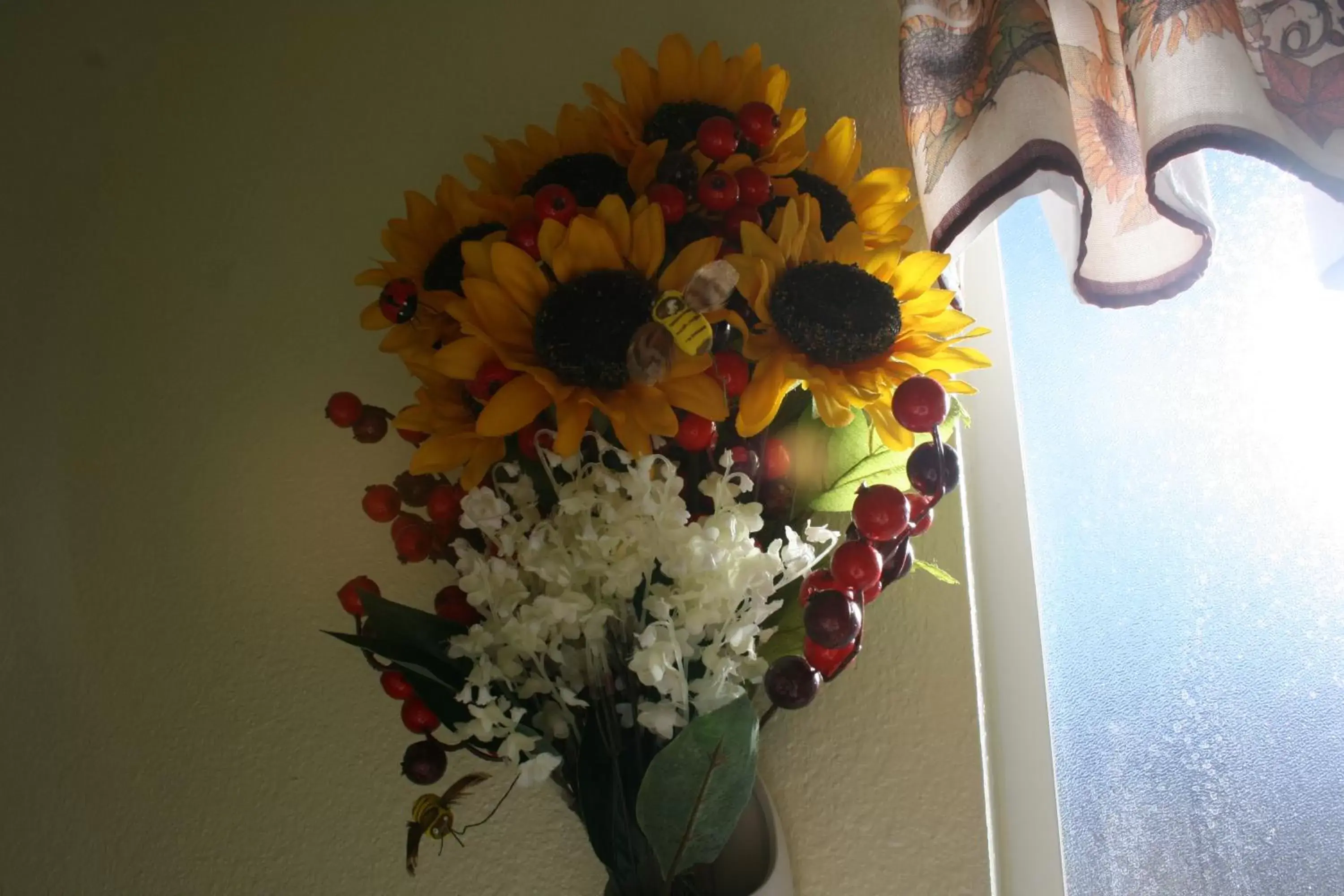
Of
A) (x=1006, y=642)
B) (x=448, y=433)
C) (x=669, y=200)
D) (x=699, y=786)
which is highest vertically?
(x=669, y=200)

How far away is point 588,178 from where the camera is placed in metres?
0.67

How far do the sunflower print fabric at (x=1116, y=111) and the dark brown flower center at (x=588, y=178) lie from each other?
0.21m

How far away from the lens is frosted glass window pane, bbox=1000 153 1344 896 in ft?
2.51

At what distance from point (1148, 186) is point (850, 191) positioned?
200mm

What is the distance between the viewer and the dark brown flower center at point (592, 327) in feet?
1.83

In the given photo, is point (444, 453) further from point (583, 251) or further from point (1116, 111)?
point (1116, 111)

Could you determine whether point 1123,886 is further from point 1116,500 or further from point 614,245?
point 614,245

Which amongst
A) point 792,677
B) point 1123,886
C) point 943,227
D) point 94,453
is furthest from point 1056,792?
point 94,453

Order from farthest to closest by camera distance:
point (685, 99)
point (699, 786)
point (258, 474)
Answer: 1. point (258, 474)
2. point (685, 99)
3. point (699, 786)

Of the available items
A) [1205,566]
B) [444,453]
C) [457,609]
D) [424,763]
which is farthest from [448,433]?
[1205,566]

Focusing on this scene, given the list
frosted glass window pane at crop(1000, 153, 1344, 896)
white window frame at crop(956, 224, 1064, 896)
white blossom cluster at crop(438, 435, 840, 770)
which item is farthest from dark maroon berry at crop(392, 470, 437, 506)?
frosted glass window pane at crop(1000, 153, 1344, 896)

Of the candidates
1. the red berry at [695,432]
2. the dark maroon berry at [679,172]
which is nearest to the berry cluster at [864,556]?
the red berry at [695,432]

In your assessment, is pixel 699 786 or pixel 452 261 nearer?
pixel 699 786

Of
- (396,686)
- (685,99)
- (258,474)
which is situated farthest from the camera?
(258,474)
